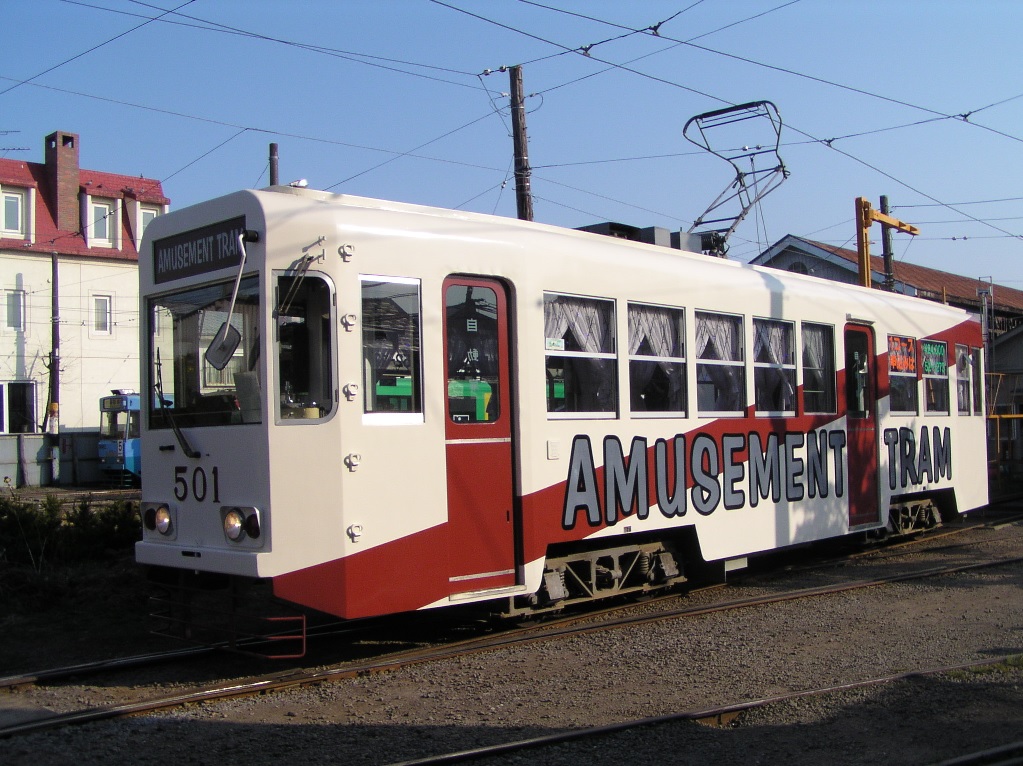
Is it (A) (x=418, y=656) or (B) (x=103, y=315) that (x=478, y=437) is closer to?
(A) (x=418, y=656)

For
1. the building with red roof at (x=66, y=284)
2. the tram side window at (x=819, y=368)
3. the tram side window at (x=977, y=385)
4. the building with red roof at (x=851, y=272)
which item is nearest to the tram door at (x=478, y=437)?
the tram side window at (x=819, y=368)

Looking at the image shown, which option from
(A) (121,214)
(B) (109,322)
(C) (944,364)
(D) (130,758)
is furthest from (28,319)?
(D) (130,758)

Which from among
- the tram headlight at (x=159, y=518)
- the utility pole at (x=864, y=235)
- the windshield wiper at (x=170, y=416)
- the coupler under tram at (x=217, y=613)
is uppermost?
the utility pole at (x=864, y=235)

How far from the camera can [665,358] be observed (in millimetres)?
9109

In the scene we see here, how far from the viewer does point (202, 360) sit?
6.99 metres

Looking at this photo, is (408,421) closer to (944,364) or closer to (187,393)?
(187,393)

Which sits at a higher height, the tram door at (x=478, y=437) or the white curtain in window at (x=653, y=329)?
the white curtain in window at (x=653, y=329)

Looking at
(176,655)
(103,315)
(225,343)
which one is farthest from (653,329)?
(103,315)

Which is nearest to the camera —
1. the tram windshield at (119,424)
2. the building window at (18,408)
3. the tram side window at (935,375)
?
the tram side window at (935,375)

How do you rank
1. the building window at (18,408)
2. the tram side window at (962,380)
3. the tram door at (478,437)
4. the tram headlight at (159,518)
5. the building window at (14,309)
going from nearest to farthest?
the tram headlight at (159,518) → the tram door at (478,437) → the tram side window at (962,380) → the building window at (18,408) → the building window at (14,309)

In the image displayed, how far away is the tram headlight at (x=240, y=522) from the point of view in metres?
6.40

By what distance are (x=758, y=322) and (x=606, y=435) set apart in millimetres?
2787

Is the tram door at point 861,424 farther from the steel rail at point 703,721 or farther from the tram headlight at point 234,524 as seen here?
the tram headlight at point 234,524

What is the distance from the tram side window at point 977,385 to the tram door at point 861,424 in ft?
12.6
